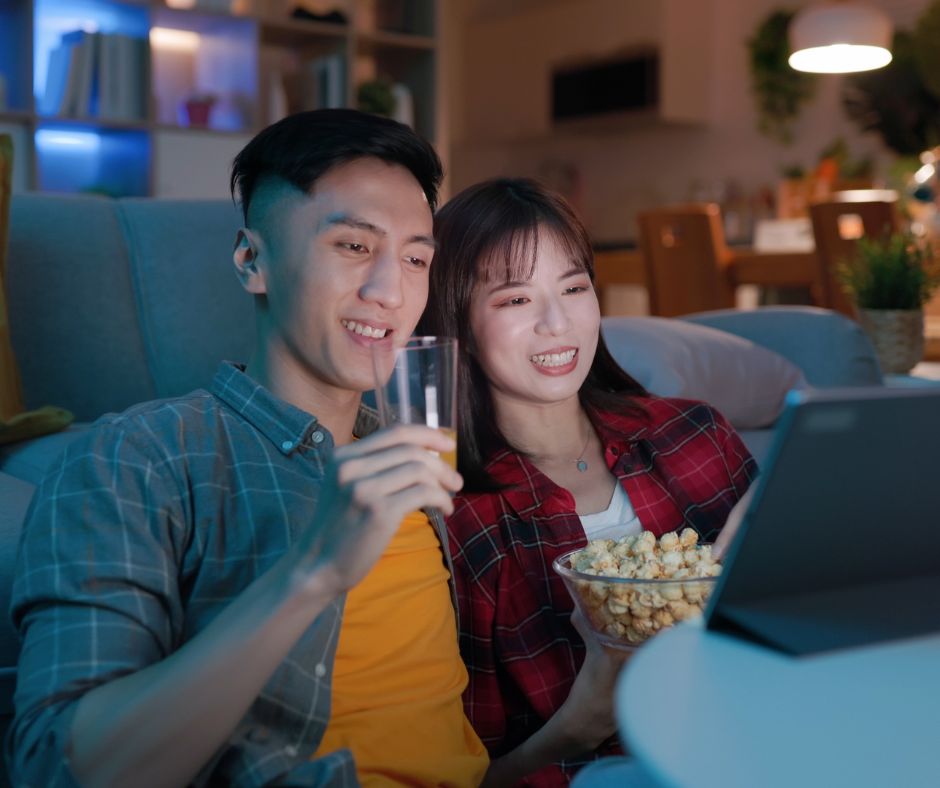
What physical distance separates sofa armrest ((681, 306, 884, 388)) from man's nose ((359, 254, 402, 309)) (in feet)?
5.22

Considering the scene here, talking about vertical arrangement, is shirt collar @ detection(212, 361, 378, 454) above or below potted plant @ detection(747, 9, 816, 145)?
below

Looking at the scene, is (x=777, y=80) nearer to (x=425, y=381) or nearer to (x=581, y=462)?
(x=581, y=462)

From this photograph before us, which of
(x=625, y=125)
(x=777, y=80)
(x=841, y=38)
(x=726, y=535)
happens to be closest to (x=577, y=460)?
(x=726, y=535)

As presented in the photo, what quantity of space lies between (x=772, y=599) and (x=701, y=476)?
783 mm

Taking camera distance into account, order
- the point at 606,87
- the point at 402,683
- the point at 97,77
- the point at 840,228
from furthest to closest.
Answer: the point at 606,87
the point at 840,228
the point at 97,77
the point at 402,683

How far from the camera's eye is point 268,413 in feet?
3.68

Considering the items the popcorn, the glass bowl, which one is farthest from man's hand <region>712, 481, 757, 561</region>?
the glass bowl

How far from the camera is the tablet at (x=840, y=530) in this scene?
708mm

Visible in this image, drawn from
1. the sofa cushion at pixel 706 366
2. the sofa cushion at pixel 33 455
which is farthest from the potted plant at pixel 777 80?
the sofa cushion at pixel 33 455

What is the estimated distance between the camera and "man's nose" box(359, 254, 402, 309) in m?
1.11

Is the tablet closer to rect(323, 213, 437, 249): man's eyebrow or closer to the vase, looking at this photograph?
rect(323, 213, 437, 249): man's eyebrow

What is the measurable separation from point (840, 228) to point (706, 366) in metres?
2.01

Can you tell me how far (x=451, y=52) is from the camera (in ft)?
27.3

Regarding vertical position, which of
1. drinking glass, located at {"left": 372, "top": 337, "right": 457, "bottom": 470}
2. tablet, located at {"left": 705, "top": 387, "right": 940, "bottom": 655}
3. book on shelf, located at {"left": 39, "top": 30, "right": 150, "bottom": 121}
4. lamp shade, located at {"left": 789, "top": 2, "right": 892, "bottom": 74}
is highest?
lamp shade, located at {"left": 789, "top": 2, "right": 892, "bottom": 74}
